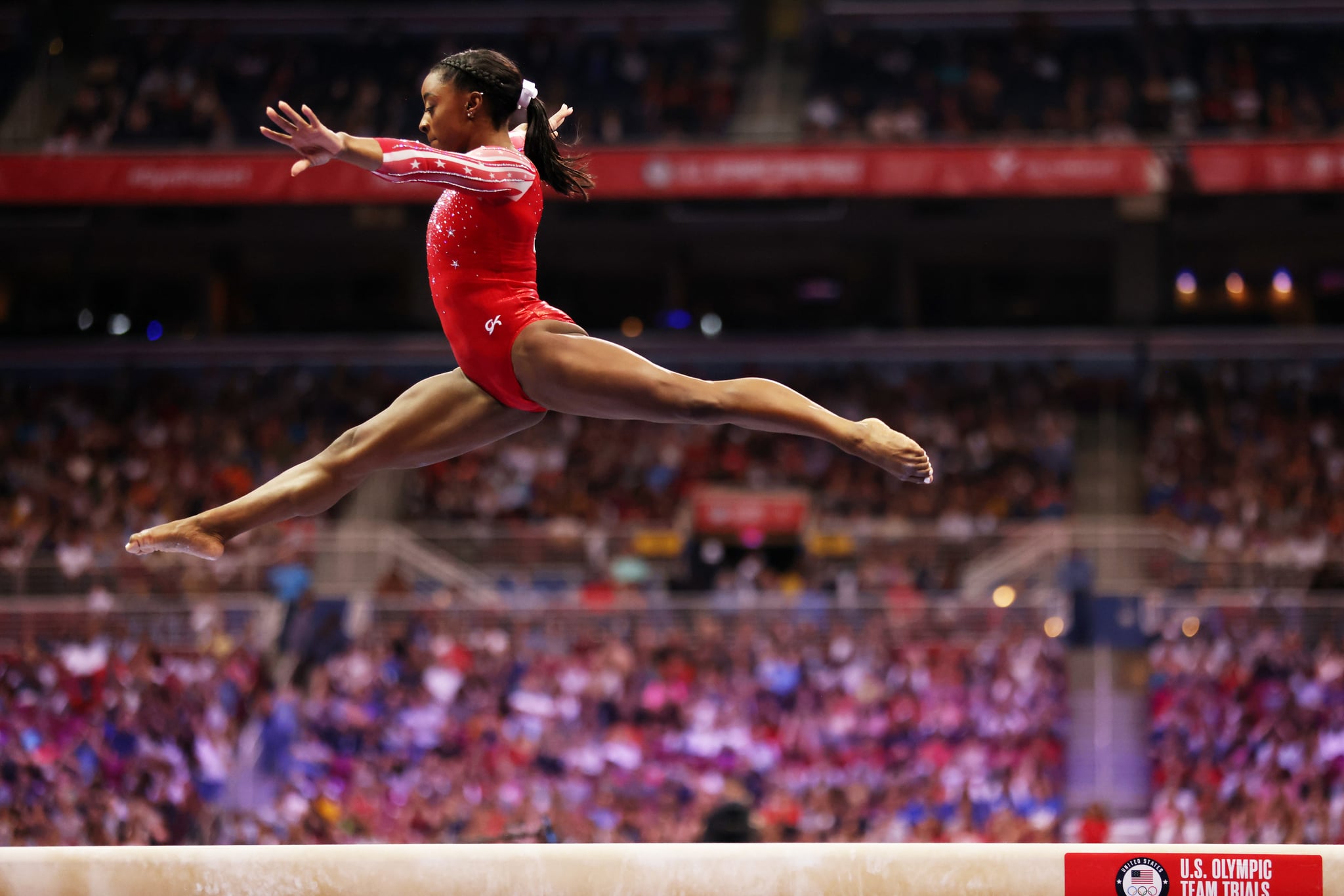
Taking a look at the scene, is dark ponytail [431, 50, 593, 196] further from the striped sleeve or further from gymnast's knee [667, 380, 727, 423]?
gymnast's knee [667, 380, 727, 423]

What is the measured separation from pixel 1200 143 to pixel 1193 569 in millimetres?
4774

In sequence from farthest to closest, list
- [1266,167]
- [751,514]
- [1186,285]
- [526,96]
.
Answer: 1. [1186,285]
2. [1266,167]
3. [751,514]
4. [526,96]

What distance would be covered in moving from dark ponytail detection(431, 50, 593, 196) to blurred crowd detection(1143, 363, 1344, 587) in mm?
9838

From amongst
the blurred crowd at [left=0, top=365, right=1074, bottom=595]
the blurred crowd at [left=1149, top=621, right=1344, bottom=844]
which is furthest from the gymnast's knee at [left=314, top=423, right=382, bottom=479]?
the blurred crowd at [left=0, top=365, right=1074, bottom=595]

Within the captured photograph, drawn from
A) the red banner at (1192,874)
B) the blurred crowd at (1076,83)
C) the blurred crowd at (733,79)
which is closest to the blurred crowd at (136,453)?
the blurred crowd at (733,79)

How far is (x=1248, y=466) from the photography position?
14.1 m

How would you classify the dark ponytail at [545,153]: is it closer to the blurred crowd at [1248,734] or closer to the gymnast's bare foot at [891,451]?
the gymnast's bare foot at [891,451]

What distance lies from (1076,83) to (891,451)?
13869mm

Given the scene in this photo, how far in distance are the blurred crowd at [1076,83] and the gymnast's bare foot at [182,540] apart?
1204cm

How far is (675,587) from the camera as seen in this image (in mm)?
12844

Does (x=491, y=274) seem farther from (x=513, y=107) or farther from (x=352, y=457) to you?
(x=352, y=457)

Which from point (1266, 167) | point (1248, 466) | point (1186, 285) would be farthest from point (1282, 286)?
point (1248, 466)

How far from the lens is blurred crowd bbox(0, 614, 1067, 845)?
991 cm

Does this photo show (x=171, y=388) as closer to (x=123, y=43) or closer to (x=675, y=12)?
(x=123, y=43)
